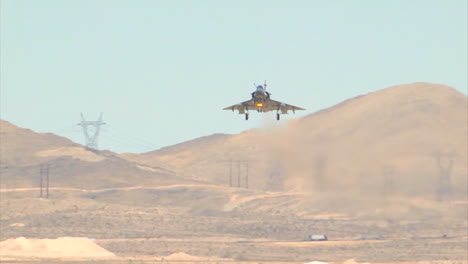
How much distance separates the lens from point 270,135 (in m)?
169

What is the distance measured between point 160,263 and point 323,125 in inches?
1232

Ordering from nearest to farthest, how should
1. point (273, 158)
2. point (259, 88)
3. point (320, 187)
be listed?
point (259, 88), point (273, 158), point (320, 187)

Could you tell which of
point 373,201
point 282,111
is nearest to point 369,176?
point 373,201

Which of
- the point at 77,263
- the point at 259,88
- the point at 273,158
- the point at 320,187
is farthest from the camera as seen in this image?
the point at 77,263

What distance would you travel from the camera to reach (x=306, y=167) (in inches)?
6649

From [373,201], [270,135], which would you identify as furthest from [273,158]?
[373,201]

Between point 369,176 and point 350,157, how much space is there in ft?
25.6

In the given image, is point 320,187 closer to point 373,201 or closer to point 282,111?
point 373,201

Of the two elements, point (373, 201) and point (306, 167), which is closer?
point (306, 167)

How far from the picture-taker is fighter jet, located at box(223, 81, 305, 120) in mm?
120375

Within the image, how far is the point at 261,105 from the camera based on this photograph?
121m

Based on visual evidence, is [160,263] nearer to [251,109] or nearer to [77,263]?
[77,263]

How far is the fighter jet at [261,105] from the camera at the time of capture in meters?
120

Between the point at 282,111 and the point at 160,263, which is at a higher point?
the point at 282,111
